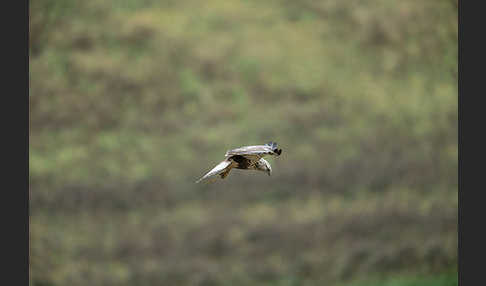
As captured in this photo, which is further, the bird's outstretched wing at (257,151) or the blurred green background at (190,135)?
the blurred green background at (190,135)

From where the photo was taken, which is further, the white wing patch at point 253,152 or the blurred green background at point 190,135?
the blurred green background at point 190,135

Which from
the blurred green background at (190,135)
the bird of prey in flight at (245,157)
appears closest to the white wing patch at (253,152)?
the bird of prey in flight at (245,157)

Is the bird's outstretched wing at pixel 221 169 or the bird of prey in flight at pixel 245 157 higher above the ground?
the bird of prey in flight at pixel 245 157

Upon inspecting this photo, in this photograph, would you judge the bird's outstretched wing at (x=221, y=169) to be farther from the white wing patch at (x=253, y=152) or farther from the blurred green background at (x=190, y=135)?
the blurred green background at (x=190, y=135)

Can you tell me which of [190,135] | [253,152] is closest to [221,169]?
[253,152]

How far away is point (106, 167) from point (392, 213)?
4.84 feet

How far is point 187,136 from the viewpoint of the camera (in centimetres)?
354

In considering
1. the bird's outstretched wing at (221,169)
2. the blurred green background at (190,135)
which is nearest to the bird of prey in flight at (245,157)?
the bird's outstretched wing at (221,169)

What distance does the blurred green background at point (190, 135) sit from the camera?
354 centimetres

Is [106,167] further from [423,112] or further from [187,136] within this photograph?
[423,112]

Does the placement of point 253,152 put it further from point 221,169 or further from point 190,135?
point 190,135

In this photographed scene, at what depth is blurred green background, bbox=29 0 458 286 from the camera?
354 centimetres

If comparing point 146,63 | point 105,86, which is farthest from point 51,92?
point 146,63

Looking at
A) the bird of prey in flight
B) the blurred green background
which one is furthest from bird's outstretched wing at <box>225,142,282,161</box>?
the blurred green background
